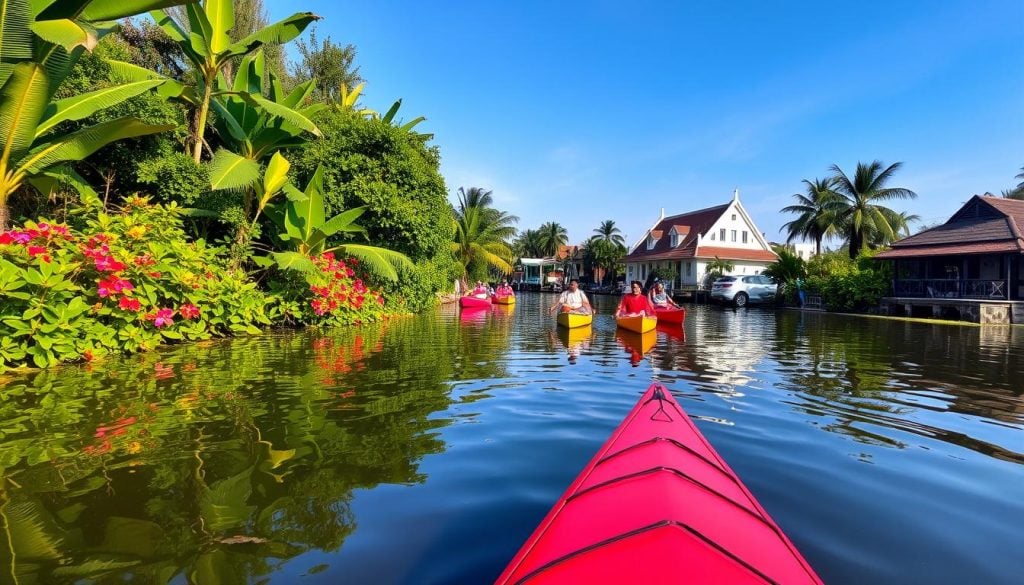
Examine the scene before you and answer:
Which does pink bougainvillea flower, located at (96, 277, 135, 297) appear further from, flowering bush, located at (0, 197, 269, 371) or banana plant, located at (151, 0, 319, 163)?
banana plant, located at (151, 0, 319, 163)

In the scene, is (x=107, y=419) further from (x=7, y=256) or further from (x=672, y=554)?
(x=672, y=554)

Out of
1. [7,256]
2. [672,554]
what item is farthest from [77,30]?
[672,554]

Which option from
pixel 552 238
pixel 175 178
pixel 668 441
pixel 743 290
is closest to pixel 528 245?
pixel 552 238

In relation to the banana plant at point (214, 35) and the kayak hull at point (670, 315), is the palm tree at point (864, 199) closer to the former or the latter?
the kayak hull at point (670, 315)

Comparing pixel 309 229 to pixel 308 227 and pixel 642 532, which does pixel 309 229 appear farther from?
pixel 642 532

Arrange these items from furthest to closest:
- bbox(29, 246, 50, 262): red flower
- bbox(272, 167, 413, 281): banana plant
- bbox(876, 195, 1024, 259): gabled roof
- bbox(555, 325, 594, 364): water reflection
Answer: bbox(876, 195, 1024, 259): gabled roof < bbox(272, 167, 413, 281): banana plant < bbox(555, 325, 594, 364): water reflection < bbox(29, 246, 50, 262): red flower

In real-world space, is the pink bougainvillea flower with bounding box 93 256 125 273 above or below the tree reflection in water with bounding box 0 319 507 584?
above

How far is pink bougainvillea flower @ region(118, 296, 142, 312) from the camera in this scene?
329 inches

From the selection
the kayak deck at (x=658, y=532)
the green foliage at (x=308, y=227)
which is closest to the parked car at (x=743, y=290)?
the green foliage at (x=308, y=227)

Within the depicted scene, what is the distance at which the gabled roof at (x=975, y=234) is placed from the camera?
70.1 feet

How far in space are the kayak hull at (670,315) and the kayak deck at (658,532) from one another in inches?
570

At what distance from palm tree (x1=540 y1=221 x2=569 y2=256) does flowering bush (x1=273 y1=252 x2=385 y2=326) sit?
57.5 meters

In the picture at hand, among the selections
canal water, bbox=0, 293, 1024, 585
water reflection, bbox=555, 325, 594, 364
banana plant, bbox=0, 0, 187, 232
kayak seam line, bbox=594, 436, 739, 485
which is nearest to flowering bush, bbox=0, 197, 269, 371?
canal water, bbox=0, 293, 1024, 585

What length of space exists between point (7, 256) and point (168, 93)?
252 inches
